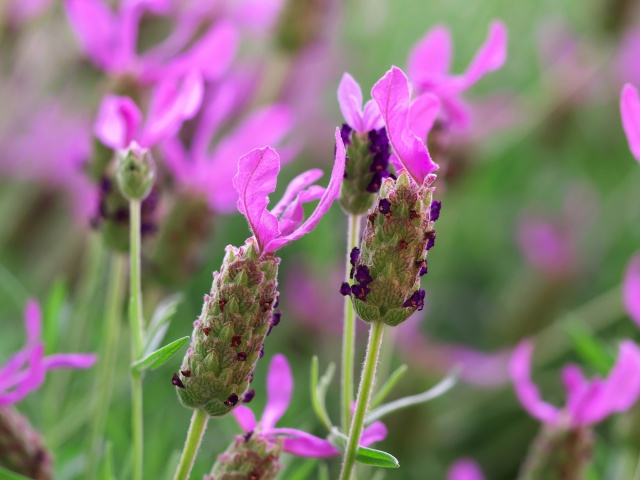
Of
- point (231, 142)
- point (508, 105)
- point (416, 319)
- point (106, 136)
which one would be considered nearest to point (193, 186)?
point (231, 142)

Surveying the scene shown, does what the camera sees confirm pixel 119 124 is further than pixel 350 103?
Yes

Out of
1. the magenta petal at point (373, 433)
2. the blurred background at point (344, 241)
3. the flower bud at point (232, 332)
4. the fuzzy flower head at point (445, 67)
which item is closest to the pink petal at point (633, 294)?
the blurred background at point (344, 241)

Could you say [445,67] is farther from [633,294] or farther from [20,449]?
[20,449]

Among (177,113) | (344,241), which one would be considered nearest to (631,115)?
(177,113)

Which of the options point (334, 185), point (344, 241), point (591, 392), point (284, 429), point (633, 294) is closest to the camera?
point (334, 185)

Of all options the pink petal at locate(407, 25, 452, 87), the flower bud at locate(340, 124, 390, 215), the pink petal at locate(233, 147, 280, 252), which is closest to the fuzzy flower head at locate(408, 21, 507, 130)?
the pink petal at locate(407, 25, 452, 87)

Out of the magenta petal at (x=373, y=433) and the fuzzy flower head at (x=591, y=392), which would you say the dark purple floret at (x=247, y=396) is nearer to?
the magenta petal at (x=373, y=433)

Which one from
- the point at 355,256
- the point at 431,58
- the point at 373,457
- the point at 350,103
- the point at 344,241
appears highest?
the point at 344,241
